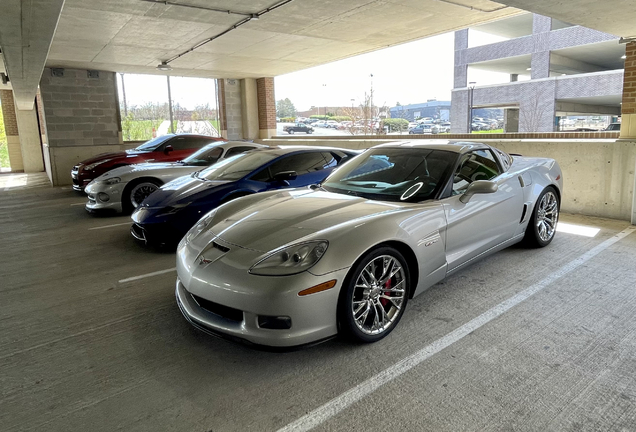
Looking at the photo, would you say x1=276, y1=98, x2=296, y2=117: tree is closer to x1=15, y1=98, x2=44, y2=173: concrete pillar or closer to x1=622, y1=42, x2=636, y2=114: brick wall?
x1=15, y1=98, x2=44, y2=173: concrete pillar

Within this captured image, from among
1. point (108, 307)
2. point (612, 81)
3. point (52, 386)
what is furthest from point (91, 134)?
point (612, 81)

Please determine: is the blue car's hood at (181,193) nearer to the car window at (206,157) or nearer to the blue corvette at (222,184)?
the blue corvette at (222,184)

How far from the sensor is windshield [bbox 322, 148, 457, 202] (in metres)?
3.73

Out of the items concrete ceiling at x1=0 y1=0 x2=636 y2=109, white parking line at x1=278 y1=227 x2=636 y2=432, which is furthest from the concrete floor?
concrete ceiling at x1=0 y1=0 x2=636 y2=109

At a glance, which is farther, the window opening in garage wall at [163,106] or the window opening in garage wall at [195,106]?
the window opening in garage wall at [195,106]

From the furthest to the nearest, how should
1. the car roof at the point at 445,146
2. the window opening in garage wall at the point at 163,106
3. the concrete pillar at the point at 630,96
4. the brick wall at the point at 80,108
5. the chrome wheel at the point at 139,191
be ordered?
1. the window opening in garage wall at the point at 163,106
2. the brick wall at the point at 80,108
3. the chrome wheel at the point at 139,191
4. the concrete pillar at the point at 630,96
5. the car roof at the point at 445,146

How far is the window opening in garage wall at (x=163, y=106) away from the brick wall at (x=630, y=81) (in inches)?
579

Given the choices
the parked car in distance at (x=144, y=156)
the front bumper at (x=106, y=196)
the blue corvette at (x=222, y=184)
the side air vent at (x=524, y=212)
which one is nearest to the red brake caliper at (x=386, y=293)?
the side air vent at (x=524, y=212)

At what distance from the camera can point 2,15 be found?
492 centimetres

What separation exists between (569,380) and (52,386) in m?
3.26

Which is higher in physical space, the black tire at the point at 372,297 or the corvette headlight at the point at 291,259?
the corvette headlight at the point at 291,259

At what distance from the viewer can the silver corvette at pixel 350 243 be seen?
2.65 metres

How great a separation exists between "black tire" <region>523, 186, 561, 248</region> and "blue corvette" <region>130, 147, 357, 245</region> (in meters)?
2.78

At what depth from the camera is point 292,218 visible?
3295mm
